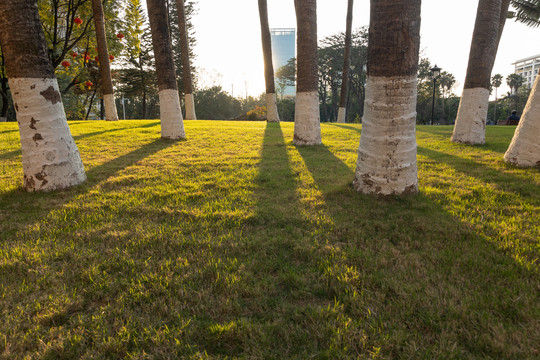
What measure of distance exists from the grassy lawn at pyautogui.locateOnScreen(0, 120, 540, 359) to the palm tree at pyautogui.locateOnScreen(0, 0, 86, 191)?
0.40 meters

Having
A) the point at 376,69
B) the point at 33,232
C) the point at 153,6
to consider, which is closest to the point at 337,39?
the point at 153,6

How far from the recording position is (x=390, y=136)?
3.57 metres

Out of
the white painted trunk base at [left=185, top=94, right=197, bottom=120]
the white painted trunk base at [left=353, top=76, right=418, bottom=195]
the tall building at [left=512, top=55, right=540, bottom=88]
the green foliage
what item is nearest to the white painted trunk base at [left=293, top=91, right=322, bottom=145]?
the white painted trunk base at [left=353, top=76, right=418, bottom=195]

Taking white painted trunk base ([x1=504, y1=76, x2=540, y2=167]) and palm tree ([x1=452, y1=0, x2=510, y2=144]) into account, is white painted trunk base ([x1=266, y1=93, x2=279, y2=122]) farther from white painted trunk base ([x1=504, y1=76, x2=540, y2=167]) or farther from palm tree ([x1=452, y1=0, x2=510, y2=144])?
white painted trunk base ([x1=504, y1=76, x2=540, y2=167])

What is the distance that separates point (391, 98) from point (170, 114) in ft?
22.6

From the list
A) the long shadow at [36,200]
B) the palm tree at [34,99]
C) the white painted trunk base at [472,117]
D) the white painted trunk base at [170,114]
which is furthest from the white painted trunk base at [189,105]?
the white painted trunk base at [472,117]

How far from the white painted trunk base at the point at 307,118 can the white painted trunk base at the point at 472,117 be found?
A: 411cm

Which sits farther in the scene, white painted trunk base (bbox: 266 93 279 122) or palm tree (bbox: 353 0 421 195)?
white painted trunk base (bbox: 266 93 279 122)

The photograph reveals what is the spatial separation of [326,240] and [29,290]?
2488 millimetres

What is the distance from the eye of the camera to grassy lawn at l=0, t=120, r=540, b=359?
1.60 m

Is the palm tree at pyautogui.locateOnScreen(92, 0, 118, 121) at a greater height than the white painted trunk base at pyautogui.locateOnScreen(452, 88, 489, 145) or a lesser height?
greater

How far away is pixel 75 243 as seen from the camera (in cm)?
269

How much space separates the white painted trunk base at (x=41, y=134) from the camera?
13.1 feet

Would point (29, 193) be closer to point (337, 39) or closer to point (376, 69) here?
point (376, 69)
